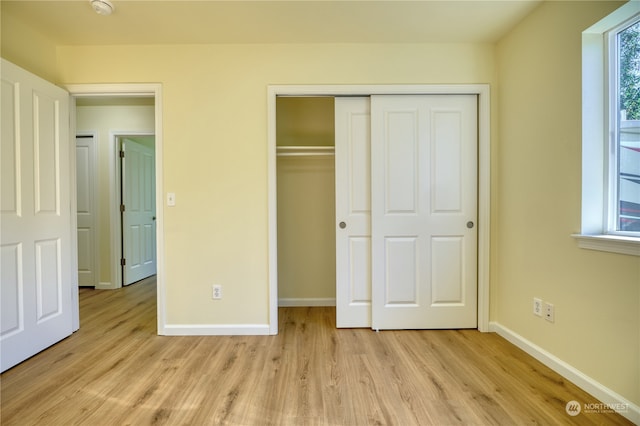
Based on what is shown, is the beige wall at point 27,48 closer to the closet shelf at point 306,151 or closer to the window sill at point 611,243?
the closet shelf at point 306,151

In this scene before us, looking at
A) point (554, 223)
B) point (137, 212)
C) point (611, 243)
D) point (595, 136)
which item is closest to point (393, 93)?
point (595, 136)

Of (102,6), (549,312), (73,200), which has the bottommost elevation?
(549,312)

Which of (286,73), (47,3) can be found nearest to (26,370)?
(47,3)

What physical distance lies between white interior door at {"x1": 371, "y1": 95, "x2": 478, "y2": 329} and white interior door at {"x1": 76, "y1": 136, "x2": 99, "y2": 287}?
3.58 m

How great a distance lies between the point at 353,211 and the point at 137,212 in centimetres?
331

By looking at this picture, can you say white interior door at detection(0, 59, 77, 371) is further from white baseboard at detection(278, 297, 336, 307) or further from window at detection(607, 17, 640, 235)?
window at detection(607, 17, 640, 235)

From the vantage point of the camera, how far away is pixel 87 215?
3.64m

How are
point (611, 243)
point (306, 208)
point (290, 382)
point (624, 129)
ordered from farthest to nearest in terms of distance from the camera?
point (306, 208) < point (290, 382) < point (624, 129) < point (611, 243)

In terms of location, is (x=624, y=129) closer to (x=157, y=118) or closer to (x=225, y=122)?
(x=225, y=122)

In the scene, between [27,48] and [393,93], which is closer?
[27,48]

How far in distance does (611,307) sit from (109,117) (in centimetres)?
499

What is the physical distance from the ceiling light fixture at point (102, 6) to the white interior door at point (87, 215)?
2342mm

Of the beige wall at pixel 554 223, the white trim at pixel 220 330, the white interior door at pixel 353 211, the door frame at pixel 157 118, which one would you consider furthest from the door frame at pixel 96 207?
the beige wall at pixel 554 223

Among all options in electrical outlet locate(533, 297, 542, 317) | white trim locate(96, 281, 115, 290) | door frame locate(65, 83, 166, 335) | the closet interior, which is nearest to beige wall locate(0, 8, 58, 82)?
door frame locate(65, 83, 166, 335)
